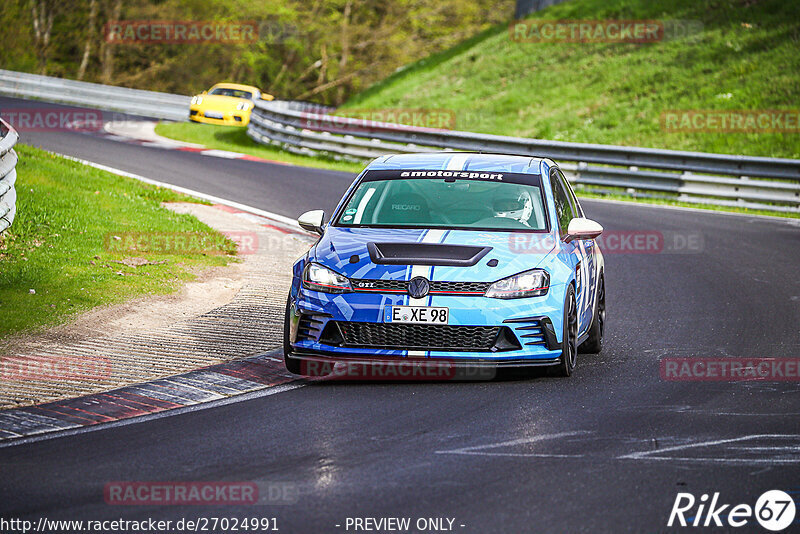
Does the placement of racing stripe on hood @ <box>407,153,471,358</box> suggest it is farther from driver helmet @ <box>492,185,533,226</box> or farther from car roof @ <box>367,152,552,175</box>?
driver helmet @ <box>492,185,533,226</box>

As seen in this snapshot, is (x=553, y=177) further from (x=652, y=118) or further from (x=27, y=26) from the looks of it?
(x=27, y=26)

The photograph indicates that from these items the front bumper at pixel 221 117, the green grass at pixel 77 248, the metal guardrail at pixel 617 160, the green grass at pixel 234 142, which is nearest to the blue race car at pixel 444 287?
the green grass at pixel 77 248

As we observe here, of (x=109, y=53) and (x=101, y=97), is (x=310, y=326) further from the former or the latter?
(x=109, y=53)

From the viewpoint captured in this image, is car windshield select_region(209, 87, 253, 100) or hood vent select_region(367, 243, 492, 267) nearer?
hood vent select_region(367, 243, 492, 267)

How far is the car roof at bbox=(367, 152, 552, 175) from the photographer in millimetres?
9523

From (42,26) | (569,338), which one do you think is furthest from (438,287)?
(42,26)

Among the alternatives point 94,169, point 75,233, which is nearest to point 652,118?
point 94,169

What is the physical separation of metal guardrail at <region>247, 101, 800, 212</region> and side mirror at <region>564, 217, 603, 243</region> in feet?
46.1

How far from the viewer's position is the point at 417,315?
7.93 m

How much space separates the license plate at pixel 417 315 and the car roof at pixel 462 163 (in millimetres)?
1939

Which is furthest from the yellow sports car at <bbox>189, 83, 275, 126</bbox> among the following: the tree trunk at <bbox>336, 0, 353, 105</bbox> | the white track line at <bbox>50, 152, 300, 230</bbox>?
the tree trunk at <bbox>336, 0, 353, 105</bbox>

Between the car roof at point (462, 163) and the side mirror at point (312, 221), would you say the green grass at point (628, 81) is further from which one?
the side mirror at point (312, 221)

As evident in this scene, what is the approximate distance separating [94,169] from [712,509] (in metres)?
15.8

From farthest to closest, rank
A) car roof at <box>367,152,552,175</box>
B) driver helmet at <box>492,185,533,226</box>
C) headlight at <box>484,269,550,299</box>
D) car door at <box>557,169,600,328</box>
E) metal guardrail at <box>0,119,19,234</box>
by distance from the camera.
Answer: metal guardrail at <box>0,119,19,234</box> → car roof at <box>367,152,552,175</box> → car door at <box>557,169,600,328</box> → driver helmet at <box>492,185,533,226</box> → headlight at <box>484,269,550,299</box>
